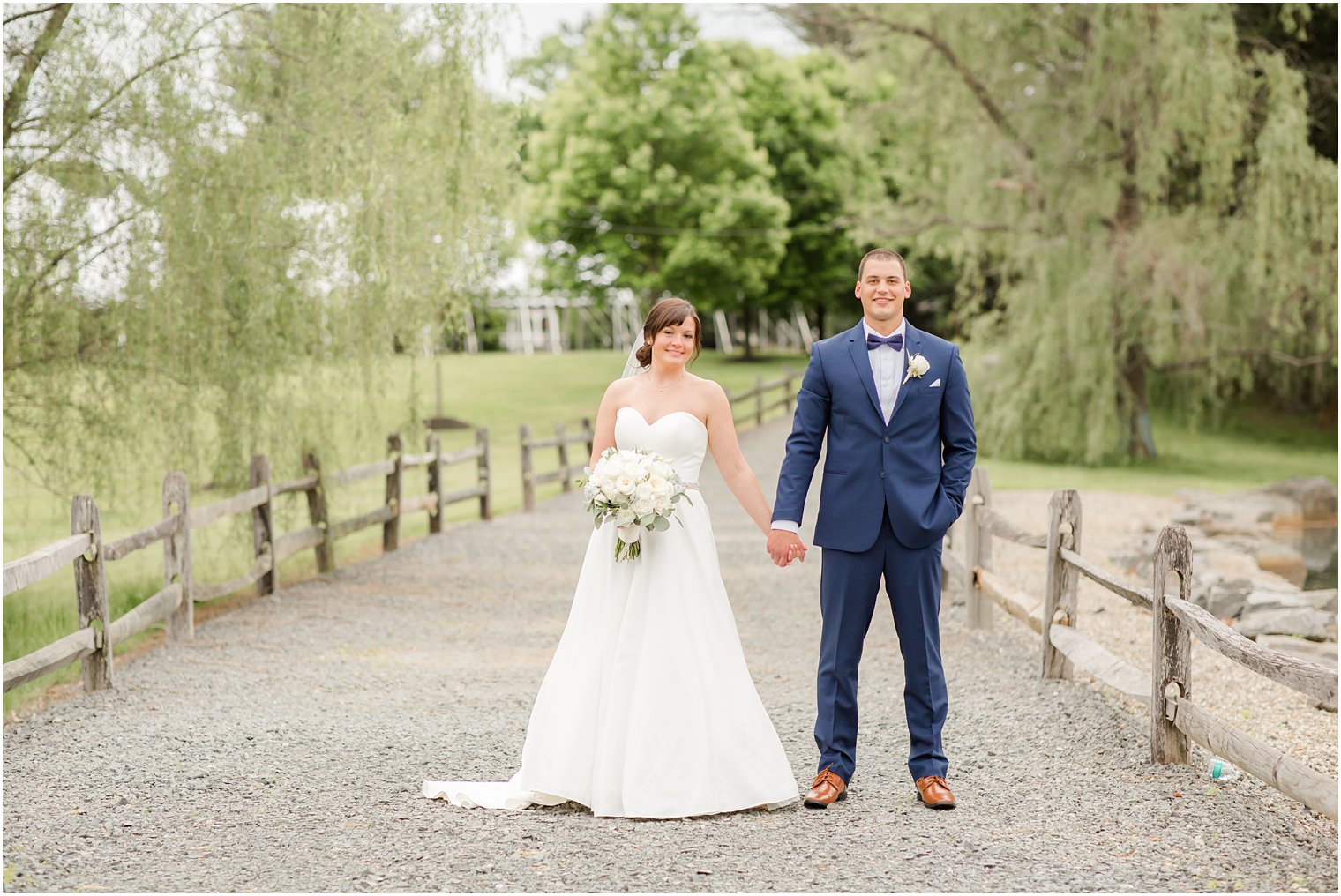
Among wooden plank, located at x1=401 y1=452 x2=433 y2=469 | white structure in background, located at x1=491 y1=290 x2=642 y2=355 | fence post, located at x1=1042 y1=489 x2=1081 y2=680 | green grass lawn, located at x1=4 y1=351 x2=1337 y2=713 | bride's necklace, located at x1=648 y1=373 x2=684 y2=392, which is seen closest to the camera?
bride's necklace, located at x1=648 y1=373 x2=684 y2=392

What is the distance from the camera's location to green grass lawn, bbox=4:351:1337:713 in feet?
30.4

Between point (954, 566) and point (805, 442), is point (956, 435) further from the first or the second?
point (954, 566)

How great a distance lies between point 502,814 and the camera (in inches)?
175

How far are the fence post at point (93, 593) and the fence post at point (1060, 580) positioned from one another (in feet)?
16.0

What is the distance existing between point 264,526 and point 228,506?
3.15ft

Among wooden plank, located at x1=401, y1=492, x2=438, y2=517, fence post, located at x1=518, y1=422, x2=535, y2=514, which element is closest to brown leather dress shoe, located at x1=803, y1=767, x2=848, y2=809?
wooden plank, located at x1=401, y1=492, x2=438, y2=517

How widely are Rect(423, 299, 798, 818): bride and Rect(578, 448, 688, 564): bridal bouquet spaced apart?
8 cm

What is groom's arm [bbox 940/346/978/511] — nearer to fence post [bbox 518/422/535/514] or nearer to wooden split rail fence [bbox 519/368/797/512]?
wooden split rail fence [bbox 519/368/797/512]

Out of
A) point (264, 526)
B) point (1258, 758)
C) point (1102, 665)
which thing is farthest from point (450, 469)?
point (1258, 758)

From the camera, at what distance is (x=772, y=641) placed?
8.23 m

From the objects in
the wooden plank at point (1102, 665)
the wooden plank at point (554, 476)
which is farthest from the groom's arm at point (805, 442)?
the wooden plank at point (554, 476)

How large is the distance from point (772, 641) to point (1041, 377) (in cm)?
1183

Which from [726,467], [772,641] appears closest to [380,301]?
[772,641]

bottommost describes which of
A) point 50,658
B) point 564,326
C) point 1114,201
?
point 50,658
